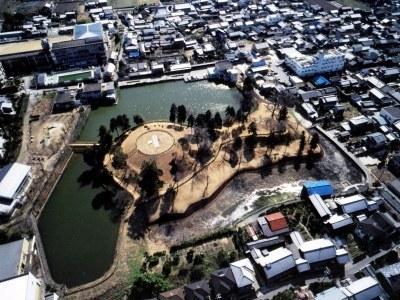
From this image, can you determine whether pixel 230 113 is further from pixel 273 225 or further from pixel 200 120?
pixel 273 225

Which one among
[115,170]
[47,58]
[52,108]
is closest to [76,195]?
[115,170]

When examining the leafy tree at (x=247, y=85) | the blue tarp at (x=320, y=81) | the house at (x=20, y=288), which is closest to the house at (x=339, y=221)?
the leafy tree at (x=247, y=85)

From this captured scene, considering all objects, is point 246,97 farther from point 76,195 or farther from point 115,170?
point 76,195

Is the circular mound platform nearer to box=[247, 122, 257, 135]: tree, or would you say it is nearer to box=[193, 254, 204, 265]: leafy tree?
box=[247, 122, 257, 135]: tree

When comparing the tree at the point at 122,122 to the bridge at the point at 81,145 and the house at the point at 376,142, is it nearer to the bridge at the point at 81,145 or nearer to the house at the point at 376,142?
the bridge at the point at 81,145

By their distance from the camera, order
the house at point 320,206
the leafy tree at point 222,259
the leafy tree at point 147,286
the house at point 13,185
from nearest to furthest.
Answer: the leafy tree at point 147,286
the leafy tree at point 222,259
the house at point 320,206
the house at point 13,185

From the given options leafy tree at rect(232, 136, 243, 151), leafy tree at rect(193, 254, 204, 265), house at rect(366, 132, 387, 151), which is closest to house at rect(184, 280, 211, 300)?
leafy tree at rect(193, 254, 204, 265)
